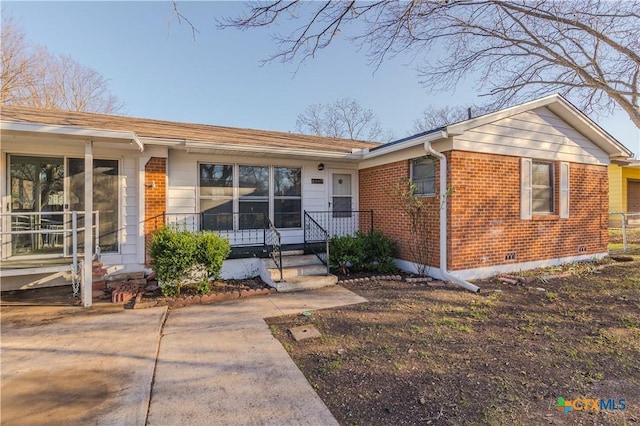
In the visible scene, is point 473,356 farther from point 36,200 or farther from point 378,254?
point 36,200

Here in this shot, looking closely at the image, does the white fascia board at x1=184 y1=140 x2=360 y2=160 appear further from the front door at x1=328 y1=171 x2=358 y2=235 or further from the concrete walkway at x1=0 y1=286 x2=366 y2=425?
the concrete walkway at x1=0 y1=286 x2=366 y2=425

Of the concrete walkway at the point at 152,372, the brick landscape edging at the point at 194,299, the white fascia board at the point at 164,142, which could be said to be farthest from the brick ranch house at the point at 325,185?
the concrete walkway at the point at 152,372

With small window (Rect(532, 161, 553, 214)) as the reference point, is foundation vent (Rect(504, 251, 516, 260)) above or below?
below

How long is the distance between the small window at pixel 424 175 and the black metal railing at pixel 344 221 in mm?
1566

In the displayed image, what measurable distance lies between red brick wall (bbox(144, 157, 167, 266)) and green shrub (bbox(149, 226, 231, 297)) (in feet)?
2.49

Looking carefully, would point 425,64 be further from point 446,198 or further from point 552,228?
point 552,228

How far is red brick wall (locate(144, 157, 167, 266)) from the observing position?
20.0ft

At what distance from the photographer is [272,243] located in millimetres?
7160

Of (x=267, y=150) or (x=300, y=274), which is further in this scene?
(x=267, y=150)

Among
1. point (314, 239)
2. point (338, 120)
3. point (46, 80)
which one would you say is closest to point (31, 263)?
point (314, 239)

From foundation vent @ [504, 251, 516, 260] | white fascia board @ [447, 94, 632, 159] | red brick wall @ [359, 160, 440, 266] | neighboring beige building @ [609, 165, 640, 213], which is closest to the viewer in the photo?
white fascia board @ [447, 94, 632, 159]

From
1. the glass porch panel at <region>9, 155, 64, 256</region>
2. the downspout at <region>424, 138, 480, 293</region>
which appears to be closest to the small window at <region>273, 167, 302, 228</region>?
the downspout at <region>424, 138, 480, 293</region>

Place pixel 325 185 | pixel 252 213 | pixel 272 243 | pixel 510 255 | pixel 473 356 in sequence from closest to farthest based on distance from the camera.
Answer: pixel 473 356 → pixel 510 255 → pixel 272 243 → pixel 252 213 → pixel 325 185

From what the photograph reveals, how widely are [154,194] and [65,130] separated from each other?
6.16ft
